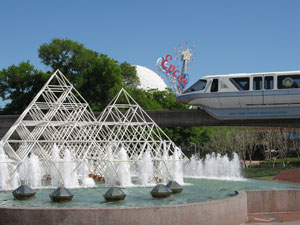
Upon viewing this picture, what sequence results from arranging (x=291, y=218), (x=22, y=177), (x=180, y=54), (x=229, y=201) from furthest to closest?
(x=180, y=54) → (x=22, y=177) → (x=291, y=218) → (x=229, y=201)

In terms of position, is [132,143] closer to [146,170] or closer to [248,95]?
[146,170]

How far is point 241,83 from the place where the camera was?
3081 centimetres

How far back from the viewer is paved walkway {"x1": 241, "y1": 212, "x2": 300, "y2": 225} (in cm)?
1447

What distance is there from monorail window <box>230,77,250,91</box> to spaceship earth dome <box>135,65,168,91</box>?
244 ft

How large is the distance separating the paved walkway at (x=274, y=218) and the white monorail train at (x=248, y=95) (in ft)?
49.6

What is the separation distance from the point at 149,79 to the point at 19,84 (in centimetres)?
5085

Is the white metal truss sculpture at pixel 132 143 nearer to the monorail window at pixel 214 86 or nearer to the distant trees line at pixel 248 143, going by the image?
the monorail window at pixel 214 86

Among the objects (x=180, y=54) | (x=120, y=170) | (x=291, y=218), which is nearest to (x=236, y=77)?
(x=120, y=170)

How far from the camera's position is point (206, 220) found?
13.2 meters

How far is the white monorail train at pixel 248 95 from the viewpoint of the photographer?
2980cm

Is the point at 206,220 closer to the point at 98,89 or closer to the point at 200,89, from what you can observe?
the point at 200,89

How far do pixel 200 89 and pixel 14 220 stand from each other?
21508 mm

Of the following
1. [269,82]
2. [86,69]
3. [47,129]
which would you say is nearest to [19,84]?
[86,69]

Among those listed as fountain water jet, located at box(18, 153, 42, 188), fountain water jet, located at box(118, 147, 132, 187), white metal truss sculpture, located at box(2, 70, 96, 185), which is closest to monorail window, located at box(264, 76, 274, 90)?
fountain water jet, located at box(118, 147, 132, 187)
